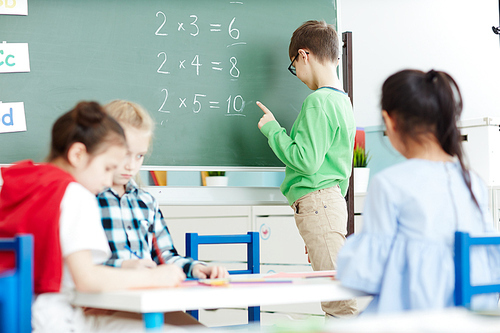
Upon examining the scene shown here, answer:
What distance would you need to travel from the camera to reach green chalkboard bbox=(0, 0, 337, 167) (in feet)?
6.03

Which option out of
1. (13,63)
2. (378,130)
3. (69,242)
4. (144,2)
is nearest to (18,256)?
(69,242)

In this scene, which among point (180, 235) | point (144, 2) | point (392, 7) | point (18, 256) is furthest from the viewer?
point (392, 7)

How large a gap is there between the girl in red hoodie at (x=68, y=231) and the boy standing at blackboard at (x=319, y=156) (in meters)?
0.88

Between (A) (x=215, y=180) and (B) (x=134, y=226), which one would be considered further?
(A) (x=215, y=180)

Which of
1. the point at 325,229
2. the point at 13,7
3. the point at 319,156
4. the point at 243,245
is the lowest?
the point at 243,245

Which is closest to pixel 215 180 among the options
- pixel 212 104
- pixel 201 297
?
pixel 212 104

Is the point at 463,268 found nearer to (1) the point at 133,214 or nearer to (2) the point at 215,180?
(1) the point at 133,214

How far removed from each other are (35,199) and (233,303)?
0.41 metres

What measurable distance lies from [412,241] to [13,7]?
1539 mm

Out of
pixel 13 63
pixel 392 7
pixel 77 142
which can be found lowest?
pixel 77 142

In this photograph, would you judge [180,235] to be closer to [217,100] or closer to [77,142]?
[217,100]

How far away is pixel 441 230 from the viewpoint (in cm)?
107

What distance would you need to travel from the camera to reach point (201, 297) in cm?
88

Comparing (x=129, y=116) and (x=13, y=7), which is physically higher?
(x=13, y=7)
